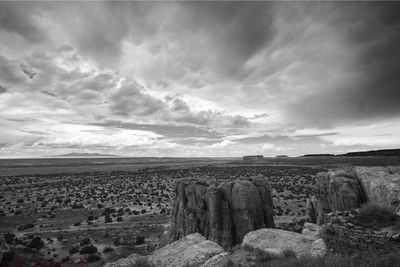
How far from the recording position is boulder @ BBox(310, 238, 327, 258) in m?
8.75

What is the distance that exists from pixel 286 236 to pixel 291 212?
19520 mm

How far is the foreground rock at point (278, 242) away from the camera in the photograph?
934cm

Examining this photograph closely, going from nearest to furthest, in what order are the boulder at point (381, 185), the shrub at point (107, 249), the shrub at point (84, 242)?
the boulder at point (381, 185) < the shrub at point (107, 249) < the shrub at point (84, 242)

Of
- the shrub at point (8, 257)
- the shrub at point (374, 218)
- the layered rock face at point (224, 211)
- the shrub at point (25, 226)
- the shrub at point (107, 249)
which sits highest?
the shrub at point (374, 218)

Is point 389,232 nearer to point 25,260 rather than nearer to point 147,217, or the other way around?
point 25,260

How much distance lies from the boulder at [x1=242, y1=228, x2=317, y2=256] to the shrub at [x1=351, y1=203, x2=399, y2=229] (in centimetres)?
224

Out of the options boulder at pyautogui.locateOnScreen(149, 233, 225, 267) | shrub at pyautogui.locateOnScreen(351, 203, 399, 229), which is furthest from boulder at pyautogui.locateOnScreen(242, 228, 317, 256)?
shrub at pyautogui.locateOnScreen(351, 203, 399, 229)

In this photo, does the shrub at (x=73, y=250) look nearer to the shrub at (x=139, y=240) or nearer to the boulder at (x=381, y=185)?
the shrub at (x=139, y=240)

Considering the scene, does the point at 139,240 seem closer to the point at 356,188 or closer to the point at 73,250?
the point at 73,250

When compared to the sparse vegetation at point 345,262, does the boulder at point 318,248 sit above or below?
below

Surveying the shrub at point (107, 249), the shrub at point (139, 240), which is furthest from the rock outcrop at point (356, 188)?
the shrub at point (107, 249)

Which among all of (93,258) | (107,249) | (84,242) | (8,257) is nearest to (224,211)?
(107,249)

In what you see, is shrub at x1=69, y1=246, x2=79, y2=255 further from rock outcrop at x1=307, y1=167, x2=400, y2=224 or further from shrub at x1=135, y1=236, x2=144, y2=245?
rock outcrop at x1=307, y1=167, x2=400, y2=224

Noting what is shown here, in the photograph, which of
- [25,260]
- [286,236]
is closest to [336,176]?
[286,236]
